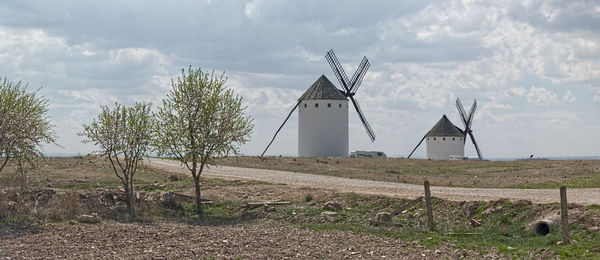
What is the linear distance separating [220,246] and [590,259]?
11.1 m

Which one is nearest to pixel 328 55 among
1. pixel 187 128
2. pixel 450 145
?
pixel 450 145

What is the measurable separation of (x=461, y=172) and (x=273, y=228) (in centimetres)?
3612

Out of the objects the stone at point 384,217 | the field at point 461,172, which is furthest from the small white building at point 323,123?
the stone at point 384,217

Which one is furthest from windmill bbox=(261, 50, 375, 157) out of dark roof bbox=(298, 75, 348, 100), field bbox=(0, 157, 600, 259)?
field bbox=(0, 157, 600, 259)

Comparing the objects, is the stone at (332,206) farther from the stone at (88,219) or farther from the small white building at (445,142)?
the small white building at (445,142)

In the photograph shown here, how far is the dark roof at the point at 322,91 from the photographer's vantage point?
3450 inches

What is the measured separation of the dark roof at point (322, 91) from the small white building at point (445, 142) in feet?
86.9

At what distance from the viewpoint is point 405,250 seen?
19828 millimetres

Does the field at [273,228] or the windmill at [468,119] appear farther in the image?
the windmill at [468,119]

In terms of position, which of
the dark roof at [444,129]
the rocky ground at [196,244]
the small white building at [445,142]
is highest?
the dark roof at [444,129]

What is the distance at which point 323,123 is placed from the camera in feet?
286

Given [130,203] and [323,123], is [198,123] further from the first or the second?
[323,123]

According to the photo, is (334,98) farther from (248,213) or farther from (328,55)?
(248,213)

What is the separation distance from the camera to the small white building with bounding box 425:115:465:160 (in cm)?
10756
